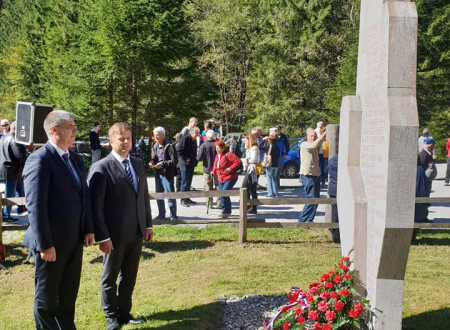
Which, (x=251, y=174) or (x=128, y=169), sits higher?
(x=128, y=169)

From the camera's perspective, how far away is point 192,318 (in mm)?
5957

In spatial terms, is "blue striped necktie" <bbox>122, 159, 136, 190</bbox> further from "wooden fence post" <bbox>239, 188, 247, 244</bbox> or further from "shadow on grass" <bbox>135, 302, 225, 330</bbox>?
"wooden fence post" <bbox>239, 188, 247, 244</bbox>

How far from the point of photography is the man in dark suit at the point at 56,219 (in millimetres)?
4477

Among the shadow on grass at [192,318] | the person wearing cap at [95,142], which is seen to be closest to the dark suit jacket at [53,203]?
the shadow on grass at [192,318]

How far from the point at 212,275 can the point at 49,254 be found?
365 centimetres

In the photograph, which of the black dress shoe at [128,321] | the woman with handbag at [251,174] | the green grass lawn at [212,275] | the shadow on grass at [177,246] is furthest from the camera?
the woman with handbag at [251,174]

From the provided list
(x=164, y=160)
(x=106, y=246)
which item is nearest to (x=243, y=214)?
(x=164, y=160)

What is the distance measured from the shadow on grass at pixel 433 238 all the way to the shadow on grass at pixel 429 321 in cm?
394

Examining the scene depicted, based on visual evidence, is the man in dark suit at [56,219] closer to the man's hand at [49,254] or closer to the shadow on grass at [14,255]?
the man's hand at [49,254]

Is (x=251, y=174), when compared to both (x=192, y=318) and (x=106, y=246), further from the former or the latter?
(x=106, y=246)

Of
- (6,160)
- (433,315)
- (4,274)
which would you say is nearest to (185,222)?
(4,274)

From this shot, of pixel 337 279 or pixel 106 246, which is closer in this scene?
pixel 337 279

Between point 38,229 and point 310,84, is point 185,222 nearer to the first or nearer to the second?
point 38,229

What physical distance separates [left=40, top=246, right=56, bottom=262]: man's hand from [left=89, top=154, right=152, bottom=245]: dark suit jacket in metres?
0.72
